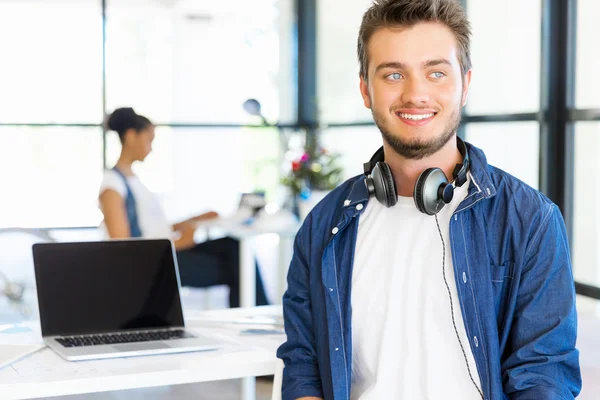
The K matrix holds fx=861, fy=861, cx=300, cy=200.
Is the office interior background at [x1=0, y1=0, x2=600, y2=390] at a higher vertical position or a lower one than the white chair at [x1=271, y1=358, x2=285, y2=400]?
higher

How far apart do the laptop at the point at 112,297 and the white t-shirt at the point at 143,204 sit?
2.00 metres

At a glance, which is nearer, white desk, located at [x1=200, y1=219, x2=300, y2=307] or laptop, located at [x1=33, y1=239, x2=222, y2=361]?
laptop, located at [x1=33, y1=239, x2=222, y2=361]

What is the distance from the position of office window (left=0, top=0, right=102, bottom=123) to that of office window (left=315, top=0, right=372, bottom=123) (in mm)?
1679

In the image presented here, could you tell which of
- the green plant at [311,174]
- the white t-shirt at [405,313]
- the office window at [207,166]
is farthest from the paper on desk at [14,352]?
the office window at [207,166]

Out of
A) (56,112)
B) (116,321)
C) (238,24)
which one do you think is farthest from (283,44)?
(116,321)

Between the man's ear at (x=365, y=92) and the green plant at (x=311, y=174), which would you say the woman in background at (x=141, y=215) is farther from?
the man's ear at (x=365, y=92)

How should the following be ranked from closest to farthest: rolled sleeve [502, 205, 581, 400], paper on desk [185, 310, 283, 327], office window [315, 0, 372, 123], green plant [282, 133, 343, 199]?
rolled sleeve [502, 205, 581, 400] → paper on desk [185, 310, 283, 327] → green plant [282, 133, 343, 199] → office window [315, 0, 372, 123]

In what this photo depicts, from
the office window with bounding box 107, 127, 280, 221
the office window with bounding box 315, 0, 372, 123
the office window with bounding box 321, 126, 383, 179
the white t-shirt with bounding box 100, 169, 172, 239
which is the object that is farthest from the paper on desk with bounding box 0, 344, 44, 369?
the office window with bounding box 107, 127, 280, 221

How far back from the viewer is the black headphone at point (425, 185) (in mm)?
1593

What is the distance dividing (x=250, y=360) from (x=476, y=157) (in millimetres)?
672

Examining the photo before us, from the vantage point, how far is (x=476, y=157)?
5.49 feet

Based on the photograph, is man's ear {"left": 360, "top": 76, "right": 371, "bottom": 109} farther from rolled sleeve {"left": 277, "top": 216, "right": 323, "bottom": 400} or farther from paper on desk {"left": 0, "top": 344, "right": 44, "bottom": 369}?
paper on desk {"left": 0, "top": 344, "right": 44, "bottom": 369}

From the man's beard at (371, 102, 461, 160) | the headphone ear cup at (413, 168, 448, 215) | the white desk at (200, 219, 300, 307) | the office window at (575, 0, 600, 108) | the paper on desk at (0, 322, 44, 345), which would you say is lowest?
the white desk at (200, 219, 300, 307)

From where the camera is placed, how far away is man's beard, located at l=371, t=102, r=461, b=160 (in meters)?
1.66
